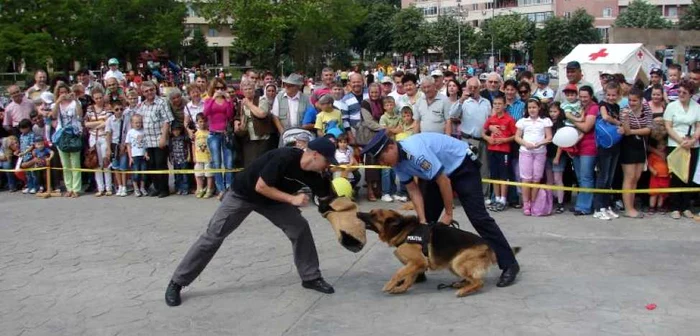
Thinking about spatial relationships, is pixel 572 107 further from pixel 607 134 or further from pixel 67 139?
pixel 67 139

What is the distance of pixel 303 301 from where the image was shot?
5.66m

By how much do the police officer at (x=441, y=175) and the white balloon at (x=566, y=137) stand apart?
2.89 meters

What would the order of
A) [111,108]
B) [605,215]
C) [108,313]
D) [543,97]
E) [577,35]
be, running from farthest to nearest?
[577,35] → [111,108] → [543,97] → [605,215] → [108,313]

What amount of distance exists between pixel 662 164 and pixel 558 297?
3892mm

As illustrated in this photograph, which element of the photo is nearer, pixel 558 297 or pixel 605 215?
pixel 558 297

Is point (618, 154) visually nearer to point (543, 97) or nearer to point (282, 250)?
point (543, 97)

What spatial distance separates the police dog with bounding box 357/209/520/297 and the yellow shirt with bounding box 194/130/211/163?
205 inches

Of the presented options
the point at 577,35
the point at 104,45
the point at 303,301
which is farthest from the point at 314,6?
the point at 303,301

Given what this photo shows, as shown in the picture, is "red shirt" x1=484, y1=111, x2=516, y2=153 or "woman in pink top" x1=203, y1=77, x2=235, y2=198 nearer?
"red shirt" x1=484, y1=111, x2=516, y2=153

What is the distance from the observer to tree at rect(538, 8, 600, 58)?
209ft

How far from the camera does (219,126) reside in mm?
9891

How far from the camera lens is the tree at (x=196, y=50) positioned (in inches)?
2571

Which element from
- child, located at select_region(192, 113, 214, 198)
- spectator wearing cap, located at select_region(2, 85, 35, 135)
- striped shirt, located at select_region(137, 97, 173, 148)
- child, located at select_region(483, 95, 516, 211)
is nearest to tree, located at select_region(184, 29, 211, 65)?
spectator wearing cap, located at select_region(2, 85, 35, 135)

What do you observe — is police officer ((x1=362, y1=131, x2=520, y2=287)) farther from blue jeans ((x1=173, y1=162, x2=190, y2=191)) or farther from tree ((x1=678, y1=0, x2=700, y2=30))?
tree ((x1=678, y1=0, x2=700, y2=30))
